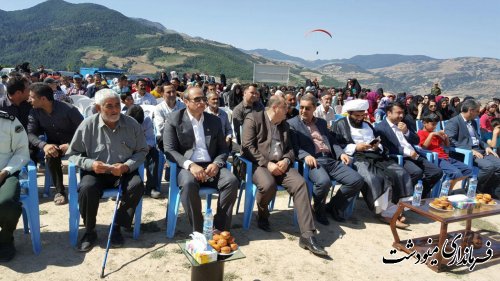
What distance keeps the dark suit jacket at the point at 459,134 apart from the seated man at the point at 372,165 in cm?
176

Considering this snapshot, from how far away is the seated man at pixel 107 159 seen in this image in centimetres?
315

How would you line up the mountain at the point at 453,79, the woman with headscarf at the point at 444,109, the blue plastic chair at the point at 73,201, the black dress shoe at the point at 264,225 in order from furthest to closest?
1. the mountain at the point at 453,79
2. the woman with headscarf at the point at 444,109
3. the black dress shoe at the point at 264,225
4. the blue plastic chair at the point at 73,201

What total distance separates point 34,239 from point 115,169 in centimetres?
85

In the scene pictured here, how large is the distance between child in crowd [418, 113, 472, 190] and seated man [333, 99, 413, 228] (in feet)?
3.15

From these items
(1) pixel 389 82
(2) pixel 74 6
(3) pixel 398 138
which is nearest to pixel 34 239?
(3) pixel 398 138

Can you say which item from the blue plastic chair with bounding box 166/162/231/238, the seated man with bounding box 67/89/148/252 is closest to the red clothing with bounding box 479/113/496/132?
the blue plastic chair with bounding box 166/162/231/238

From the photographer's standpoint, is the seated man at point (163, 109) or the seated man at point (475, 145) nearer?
the seated man at point (163, 109)

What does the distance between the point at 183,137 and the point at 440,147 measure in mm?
3860

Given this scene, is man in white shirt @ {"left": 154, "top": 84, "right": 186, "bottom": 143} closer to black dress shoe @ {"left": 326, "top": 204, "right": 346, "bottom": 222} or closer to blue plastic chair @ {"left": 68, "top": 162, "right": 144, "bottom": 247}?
blue plastic chair @ {"left": 68, "top": 162, "right": 144, "bottom": 247}

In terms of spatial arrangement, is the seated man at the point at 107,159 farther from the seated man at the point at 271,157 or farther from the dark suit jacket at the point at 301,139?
the dark suit jacket at the point at 301,139

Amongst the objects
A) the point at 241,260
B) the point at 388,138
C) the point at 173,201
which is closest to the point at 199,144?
the point at 173,201

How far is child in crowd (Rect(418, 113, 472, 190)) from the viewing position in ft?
16.2

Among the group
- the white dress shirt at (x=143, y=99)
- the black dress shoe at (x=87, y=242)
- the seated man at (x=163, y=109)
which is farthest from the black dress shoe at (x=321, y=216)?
the white dress shirt at (x=143, y=99)

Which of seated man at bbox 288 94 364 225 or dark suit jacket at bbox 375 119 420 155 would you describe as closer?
seated man at bbox 288 94 364 225
